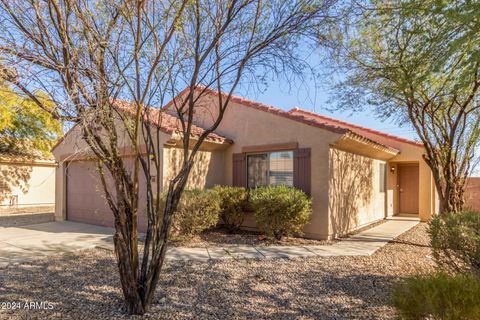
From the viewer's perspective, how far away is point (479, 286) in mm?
3027

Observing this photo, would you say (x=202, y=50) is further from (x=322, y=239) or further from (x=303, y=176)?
(x=322, y=239)

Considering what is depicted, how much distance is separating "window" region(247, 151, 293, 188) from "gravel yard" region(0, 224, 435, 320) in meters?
3.54

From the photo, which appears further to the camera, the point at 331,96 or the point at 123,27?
the point at 331,96

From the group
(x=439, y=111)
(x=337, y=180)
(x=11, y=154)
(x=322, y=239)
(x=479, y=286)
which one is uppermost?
(x=439, y=111)

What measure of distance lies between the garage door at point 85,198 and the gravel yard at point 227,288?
14.3 feet

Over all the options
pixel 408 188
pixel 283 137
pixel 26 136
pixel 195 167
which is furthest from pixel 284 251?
pixel 26 136

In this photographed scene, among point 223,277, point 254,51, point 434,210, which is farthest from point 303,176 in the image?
point 434,210

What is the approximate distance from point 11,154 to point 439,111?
66.7 ft

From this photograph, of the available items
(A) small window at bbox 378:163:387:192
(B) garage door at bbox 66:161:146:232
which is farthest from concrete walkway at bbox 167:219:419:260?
(A) small window at bbox 378:163:387:192

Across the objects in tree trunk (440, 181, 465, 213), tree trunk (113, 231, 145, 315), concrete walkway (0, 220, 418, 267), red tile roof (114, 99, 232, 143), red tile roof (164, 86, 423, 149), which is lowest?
concrete walkway (0, 220, 418, 267)

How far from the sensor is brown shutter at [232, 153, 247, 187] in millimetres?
10820

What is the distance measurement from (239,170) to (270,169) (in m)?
1.21

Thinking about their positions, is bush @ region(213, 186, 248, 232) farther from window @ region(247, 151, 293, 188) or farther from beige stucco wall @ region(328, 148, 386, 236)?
beige stucco wall @ region(328, 148, 386, 236)

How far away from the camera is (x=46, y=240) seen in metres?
8.55
